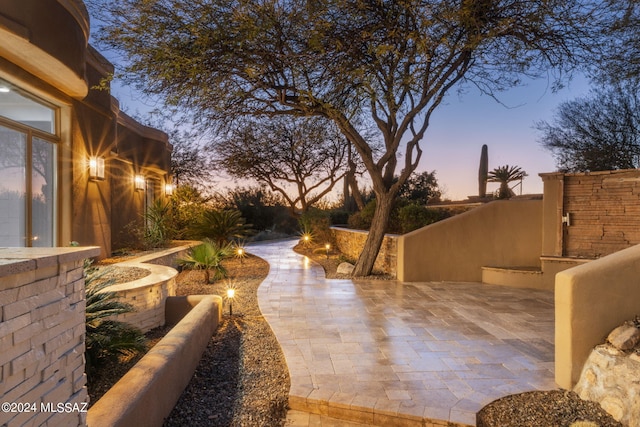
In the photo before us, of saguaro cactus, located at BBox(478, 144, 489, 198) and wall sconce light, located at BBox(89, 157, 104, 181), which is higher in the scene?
saguaro cactus, located at BBox(478, 144, 489, 198)

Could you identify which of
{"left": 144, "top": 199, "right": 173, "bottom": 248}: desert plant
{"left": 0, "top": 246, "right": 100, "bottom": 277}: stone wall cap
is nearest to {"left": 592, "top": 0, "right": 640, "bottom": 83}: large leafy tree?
{"left": 0, "top": 246, "right": 100, "bottom": 277}: stone wall cap

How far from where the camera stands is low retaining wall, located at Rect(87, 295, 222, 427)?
7.59ft

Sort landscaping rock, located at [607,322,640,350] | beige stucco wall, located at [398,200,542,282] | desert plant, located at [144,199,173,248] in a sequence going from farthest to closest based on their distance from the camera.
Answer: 1. desert plant, located at [144,199,173,248]
2. beige stucco wall, located at [398,200,542,282]
3. landscaping rock, located at [607,322,640,350]

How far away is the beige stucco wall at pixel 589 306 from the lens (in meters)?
3.30

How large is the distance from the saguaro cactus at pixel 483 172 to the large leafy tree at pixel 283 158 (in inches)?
242

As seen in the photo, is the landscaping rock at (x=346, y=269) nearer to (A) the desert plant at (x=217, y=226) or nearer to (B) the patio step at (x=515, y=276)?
(B) the patio step at (x=515, y=276)

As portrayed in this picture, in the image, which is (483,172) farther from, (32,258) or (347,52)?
(32,258)

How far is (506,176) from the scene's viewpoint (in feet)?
54.5

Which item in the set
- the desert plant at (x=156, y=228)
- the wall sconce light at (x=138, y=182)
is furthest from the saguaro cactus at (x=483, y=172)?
the wall sconce light at (x=138, y=182)

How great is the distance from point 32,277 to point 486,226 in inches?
329

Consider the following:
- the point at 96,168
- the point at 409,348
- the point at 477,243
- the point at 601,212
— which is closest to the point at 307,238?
the point at 477,243

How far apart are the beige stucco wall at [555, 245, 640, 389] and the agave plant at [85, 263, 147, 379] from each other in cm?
374

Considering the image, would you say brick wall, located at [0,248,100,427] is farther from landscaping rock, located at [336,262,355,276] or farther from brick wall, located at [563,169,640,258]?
brick wall, located at [563,169,640,258]

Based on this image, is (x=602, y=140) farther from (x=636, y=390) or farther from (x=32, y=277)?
(x=32, y=277)
